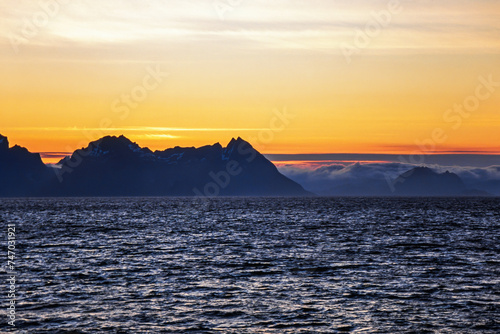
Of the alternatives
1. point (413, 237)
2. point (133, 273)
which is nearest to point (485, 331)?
point (133, 273)

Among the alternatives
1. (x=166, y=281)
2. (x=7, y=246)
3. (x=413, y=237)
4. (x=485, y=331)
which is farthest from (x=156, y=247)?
(x=485, y=331)

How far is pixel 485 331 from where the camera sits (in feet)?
85.7

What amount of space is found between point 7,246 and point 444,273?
47.5m

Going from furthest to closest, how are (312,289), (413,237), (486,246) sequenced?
(413,237), (486,246), (312,289)

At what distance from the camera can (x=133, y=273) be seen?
141 feet

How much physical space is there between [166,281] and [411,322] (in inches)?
716

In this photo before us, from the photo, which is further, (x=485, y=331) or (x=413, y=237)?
(x=413, y=237)

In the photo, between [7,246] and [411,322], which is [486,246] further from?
[7,246]

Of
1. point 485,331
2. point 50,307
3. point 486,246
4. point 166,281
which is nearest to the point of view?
point 485,331

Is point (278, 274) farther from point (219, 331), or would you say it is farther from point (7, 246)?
point (7, 246)

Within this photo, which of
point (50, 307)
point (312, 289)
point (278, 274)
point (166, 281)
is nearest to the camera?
point (50, 307)

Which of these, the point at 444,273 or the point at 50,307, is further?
the point at 444,273

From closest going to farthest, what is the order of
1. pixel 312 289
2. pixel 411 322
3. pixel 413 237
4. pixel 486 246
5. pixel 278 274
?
pixel 411 322 → pixel 312 289 → pixel 278 274 → pixel 486 246 → pixel 413 237

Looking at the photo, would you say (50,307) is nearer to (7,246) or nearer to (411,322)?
(411,322)
